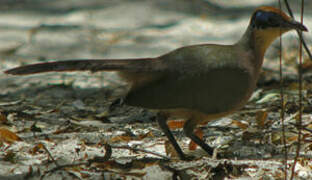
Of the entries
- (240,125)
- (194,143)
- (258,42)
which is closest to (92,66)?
(194,143)

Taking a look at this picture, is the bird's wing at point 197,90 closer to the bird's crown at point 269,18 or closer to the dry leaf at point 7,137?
the bird's crown at point 269,18

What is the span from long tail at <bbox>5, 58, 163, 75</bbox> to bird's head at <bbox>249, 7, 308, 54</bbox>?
76 cm

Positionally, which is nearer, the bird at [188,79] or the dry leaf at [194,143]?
the bird at [188,79]

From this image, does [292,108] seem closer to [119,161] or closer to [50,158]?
[119,161]

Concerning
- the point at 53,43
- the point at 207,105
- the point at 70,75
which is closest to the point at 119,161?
the point at 207,105

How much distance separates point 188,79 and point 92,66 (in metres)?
0.63

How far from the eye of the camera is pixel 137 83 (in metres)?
3.67

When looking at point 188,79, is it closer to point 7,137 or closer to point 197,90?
point 197,90

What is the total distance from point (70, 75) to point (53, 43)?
1.49 meters

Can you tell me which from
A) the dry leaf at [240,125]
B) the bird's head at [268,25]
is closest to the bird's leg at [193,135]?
the dry leaf at [240,125]

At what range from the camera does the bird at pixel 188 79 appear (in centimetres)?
353

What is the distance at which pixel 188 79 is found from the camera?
353 cm

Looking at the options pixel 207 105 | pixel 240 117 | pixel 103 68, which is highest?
pixel 103 68

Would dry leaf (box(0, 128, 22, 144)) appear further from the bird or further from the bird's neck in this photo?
the bird's neck
